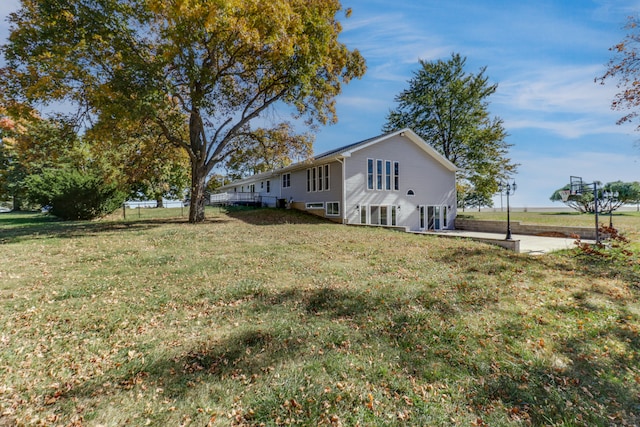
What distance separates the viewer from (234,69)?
16312mm

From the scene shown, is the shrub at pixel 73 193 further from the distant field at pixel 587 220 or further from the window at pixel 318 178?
the distant field at pixel 587 220

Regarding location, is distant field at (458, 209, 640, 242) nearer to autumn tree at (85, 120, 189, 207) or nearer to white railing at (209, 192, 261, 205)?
white railing at (209, 192, 261, 205)

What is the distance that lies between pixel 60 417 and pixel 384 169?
1881 cm

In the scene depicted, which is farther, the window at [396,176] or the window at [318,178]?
the window at [396,176]

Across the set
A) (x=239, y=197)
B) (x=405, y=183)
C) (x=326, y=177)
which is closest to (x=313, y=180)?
(x=326, y=177)

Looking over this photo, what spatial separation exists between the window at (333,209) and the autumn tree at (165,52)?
6613 mm

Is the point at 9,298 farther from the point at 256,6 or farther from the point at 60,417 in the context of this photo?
the point at 256,6

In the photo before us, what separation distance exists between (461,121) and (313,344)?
92.8 ft

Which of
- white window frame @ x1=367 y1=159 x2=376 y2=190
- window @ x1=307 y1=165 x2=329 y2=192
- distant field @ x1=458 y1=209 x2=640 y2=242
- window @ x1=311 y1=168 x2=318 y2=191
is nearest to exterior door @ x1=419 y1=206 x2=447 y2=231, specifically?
white window frame @ x1=367 y1=159 x2=376 y2=190

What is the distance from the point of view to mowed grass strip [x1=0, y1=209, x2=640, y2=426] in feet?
9.33

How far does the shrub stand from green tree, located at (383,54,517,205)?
2706cm

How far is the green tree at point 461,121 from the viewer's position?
26047 mm

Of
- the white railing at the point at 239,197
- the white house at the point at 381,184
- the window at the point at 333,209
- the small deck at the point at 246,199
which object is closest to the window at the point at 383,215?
the white house at the point at 381,184

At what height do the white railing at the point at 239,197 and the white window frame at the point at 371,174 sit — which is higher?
the white window frame at the point at 371,174
